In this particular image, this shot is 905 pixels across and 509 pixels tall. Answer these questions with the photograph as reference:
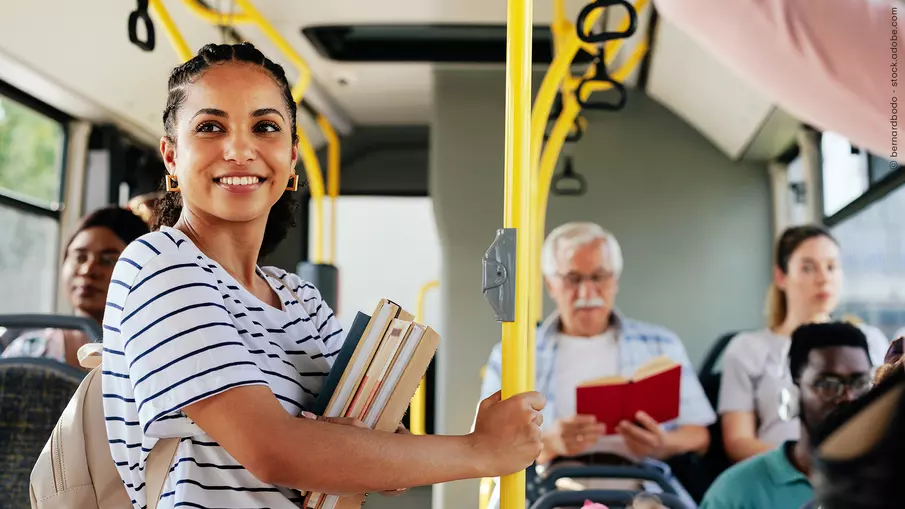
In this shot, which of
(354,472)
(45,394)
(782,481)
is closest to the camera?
(354,472)

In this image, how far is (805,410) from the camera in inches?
92.4

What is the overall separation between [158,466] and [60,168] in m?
4.37

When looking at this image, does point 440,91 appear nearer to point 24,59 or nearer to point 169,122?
point 24,59

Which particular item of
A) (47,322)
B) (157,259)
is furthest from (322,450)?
(47,322)

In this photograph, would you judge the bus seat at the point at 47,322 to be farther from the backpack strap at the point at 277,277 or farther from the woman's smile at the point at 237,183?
the woman's smile at the point at 237,183

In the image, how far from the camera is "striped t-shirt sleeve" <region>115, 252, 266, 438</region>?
39.7 inches

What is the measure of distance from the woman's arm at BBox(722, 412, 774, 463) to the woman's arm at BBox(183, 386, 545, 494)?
255 centimetres

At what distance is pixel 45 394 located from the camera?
76.4 inches

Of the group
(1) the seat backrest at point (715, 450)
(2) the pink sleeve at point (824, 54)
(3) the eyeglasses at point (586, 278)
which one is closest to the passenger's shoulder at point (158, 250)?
(2) the pink sleeve at point (824, 54)

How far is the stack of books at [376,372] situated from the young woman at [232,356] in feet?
0.13

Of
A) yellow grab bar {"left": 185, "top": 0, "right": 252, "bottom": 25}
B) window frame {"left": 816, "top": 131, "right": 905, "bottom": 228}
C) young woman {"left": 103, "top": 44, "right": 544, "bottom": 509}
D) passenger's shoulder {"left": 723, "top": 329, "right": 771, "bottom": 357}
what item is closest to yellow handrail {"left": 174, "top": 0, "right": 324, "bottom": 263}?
yellow grab bar {"left": 185, "top": 0, "right": 252, "bottom": 25}

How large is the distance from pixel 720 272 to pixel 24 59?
4.00 m

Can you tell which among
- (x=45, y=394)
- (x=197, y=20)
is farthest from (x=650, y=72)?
(x=45, y=394)

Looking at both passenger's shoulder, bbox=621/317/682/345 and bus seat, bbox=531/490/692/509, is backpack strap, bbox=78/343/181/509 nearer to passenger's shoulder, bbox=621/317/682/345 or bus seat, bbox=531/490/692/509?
bus seat, bbox=531/490/692/509
